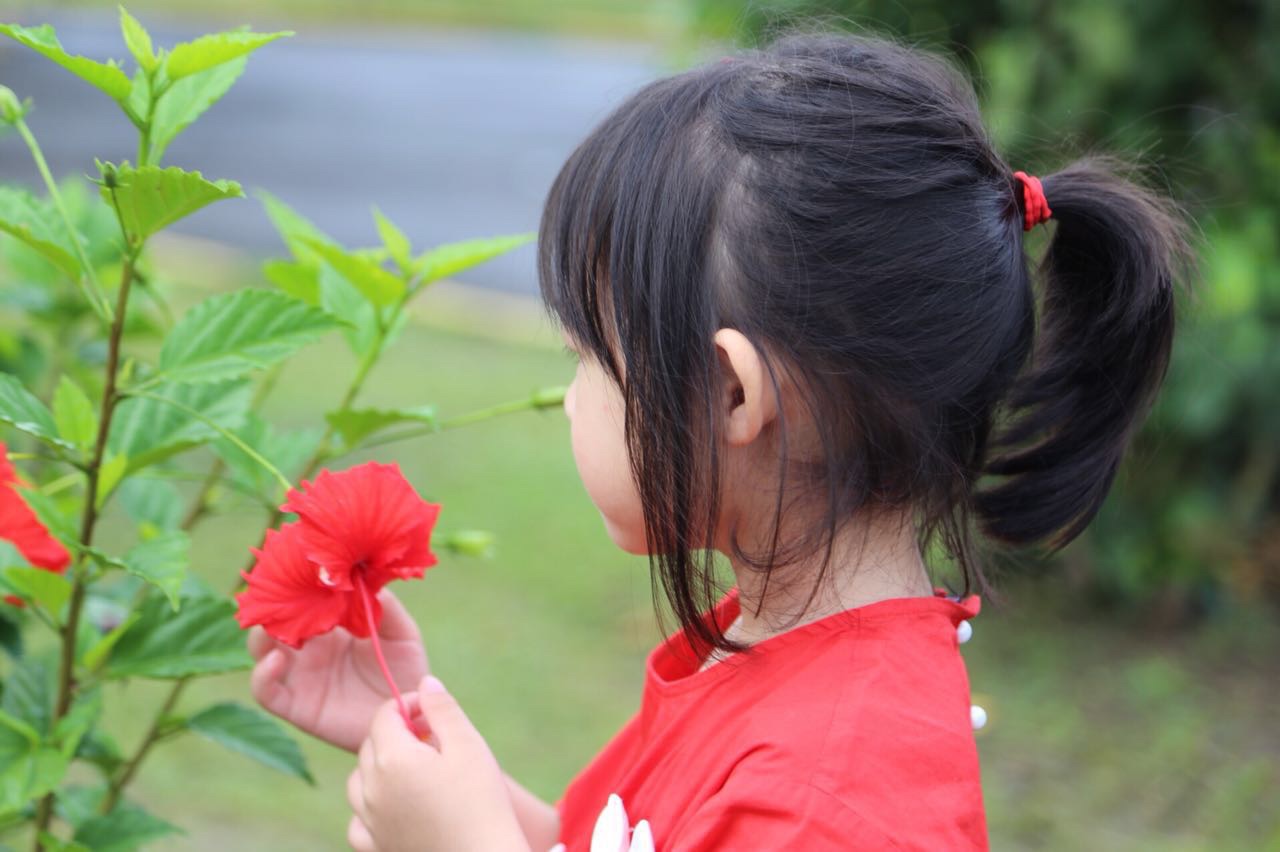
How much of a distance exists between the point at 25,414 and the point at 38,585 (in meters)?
0.15

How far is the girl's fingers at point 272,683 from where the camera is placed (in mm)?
1173

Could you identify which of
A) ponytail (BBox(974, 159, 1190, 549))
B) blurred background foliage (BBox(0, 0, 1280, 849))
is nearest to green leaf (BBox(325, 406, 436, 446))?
ponytail (BBox(974, 159, 1190, 549))

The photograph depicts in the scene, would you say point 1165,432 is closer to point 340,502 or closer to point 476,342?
point 340,502

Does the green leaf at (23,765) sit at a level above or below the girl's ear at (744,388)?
below

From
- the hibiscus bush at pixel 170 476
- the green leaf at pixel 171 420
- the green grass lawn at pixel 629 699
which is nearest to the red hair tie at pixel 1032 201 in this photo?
the hibiscus bush at pixel 170 476

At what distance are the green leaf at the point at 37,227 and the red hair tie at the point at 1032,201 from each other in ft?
2.44

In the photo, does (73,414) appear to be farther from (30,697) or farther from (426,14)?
(426,14)

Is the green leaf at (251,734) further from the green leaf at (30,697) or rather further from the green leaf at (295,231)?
the green leaf at (295,231)

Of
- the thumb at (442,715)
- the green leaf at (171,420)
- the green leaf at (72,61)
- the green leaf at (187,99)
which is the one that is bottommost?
the thumb at (442,715)

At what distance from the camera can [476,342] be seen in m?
5.86

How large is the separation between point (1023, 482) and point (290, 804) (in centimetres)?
175

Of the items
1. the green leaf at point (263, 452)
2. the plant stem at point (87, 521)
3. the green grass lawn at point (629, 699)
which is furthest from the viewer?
the green grass lawn at point (629, 699)

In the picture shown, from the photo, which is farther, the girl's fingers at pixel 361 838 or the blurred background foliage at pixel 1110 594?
the blurred background foliage at pixel 1110 594

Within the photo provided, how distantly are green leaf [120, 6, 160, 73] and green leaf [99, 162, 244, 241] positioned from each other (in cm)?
9
